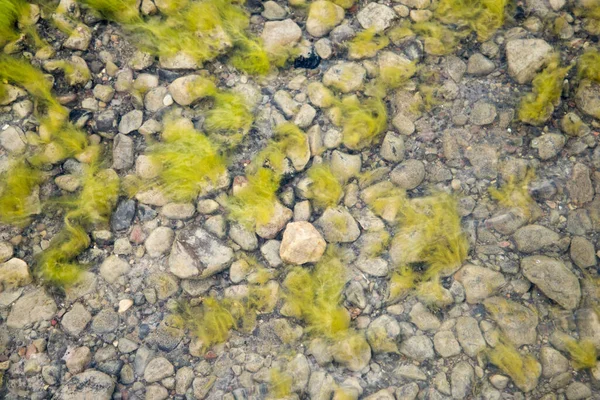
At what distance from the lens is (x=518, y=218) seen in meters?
3.30

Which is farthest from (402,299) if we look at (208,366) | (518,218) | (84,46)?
(84,46)

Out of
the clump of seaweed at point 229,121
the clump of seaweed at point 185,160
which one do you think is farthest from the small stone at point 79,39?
the clump of seaweed at point 229,121

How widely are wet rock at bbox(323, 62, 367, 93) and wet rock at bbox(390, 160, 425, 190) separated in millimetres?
734

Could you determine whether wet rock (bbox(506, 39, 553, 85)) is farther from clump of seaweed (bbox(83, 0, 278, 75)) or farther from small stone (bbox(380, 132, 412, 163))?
clump of seaweed (bbox(83, 0, 278, 75))

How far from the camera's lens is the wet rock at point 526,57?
3533mm

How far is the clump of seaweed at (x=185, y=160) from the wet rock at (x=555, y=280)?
2.29m

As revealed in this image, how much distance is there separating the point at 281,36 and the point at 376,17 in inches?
30.7

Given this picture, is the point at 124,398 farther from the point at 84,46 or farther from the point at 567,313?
the point at 567,313

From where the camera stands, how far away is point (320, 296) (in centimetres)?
322

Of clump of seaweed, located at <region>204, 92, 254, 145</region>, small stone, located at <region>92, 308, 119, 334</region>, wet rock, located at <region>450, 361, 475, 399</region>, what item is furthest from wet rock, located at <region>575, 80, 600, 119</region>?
small stone, located at <region>92, 308, 119, 334</region>

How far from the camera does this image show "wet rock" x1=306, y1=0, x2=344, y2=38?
3.73 metres

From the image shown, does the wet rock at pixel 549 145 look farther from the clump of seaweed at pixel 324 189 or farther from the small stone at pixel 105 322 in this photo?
the small stone at pixel 105 322

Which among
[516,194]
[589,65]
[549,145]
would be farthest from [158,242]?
[589,65]

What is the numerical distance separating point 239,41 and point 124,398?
2.71 metres
